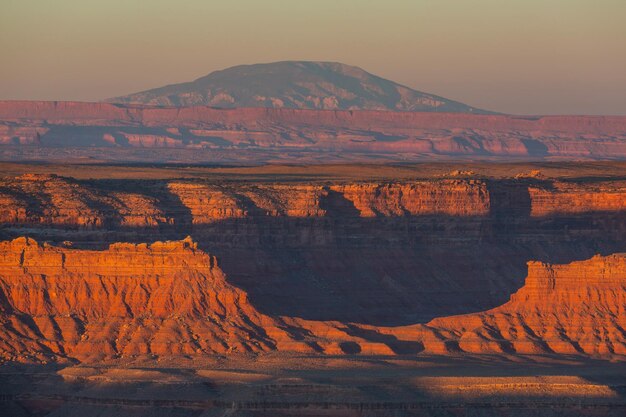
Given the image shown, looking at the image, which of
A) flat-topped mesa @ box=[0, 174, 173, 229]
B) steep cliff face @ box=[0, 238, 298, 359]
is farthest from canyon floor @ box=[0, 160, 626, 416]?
flat-topped mesa @ box=[0, 174, 173, 229]

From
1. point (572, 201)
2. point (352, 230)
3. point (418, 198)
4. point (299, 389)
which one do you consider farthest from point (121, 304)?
point (572, 201)

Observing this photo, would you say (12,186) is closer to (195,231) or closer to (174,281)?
(195,231)

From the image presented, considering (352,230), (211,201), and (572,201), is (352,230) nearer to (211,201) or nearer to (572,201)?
(211,201)

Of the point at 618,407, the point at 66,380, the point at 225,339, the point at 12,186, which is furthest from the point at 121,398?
the point at 12,186

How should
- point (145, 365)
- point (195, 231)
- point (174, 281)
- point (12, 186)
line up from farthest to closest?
point (12, 186)
point (195, 231)
point (174, 281)
point (145, 365)

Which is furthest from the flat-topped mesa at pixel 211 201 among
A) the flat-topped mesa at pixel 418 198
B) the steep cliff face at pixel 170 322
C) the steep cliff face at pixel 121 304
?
the steep cliff face at pixel 170 322

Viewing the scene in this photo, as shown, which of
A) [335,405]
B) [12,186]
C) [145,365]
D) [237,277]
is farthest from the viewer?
[12,186]

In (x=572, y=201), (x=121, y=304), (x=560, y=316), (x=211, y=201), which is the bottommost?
(x=560, y=316)
